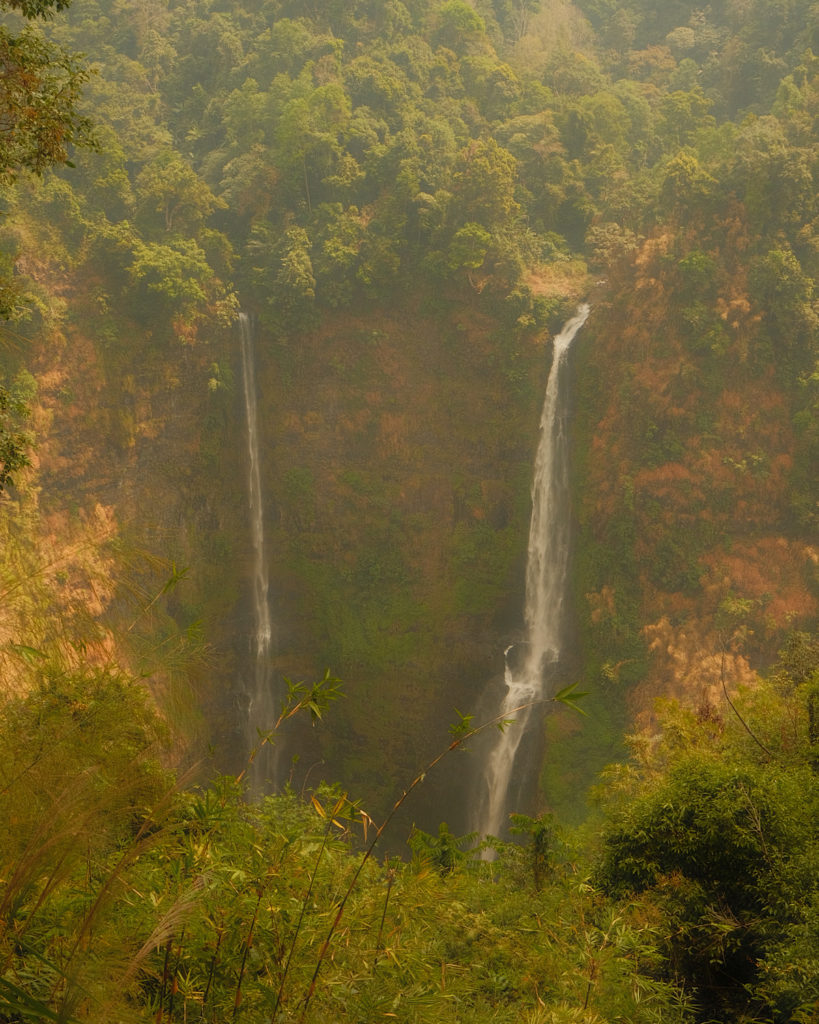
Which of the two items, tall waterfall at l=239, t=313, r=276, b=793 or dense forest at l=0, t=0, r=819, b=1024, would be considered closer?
dense forest at l=0, t=0, r=819, b=1024

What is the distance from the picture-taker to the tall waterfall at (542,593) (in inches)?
719

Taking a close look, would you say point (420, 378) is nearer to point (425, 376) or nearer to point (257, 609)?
point (425, 376)

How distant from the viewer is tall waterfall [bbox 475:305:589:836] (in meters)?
18.2

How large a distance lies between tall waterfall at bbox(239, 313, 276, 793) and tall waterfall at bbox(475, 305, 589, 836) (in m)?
6.22

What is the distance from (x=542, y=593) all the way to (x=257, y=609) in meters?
8.43

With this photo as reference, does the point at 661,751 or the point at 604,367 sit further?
the point at 604,367

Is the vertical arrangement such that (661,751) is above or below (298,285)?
below

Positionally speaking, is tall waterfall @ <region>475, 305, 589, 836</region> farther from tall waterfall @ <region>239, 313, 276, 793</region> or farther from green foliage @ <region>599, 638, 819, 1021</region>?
green foliage @ <region>599, 638, 819, 1021</region>

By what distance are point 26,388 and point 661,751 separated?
15725mm

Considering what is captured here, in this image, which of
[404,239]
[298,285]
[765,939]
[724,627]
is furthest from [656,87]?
[765,939]

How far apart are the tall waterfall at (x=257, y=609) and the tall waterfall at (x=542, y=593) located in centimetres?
622

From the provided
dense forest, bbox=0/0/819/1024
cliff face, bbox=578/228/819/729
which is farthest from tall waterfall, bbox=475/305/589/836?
cliff face, bbox=578/228/819/729

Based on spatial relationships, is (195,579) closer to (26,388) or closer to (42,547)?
(42,547)

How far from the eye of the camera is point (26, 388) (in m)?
16.2
